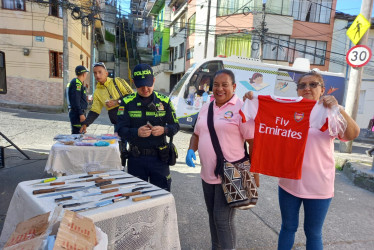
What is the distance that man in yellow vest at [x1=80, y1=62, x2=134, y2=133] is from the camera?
4125 mm

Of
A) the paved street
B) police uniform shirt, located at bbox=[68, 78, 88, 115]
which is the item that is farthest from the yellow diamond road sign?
police uniform shirt, located at bbox=[68, 78, 88, 115]

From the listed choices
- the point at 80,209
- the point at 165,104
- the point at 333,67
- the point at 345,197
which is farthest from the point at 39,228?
the point at 333,67

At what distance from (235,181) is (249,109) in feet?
2.15

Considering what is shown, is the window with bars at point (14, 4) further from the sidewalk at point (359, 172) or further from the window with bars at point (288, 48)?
the sidewalk at point (359, 172)

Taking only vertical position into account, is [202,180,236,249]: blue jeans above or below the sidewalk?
above

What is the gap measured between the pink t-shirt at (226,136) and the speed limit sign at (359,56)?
5.72 m

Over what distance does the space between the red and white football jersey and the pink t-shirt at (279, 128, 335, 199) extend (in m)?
0.05

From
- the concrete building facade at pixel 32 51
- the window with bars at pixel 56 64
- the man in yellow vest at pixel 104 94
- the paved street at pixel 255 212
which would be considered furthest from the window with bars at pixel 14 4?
the man in yellow vest at pixel 104 94

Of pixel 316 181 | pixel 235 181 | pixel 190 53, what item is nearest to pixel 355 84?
pixel 316 181

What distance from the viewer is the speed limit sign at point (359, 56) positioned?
6.09 metres

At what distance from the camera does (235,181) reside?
6.66 feet

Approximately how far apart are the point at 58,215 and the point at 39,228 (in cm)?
10

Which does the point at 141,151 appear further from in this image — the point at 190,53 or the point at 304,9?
the point at 190,53

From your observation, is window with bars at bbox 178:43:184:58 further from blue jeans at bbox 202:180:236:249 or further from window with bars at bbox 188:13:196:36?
blue jeans at bbox 202:180:236:249
